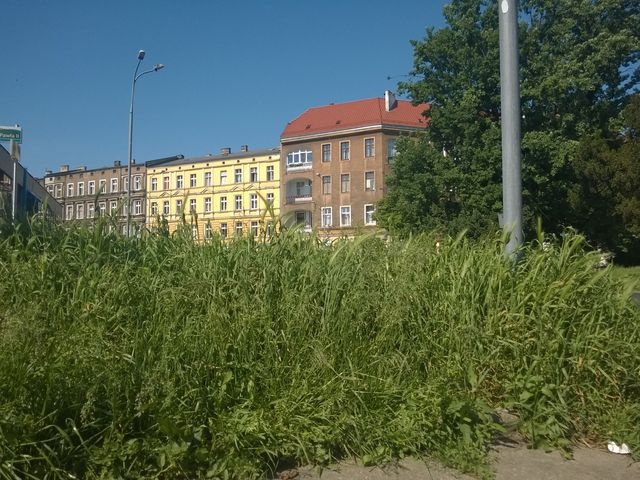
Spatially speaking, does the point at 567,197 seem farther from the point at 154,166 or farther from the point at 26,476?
the point at 154,166

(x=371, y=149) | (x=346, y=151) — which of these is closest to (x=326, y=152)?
(x=346, y=151)

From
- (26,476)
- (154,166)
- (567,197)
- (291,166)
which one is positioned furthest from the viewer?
(154,166)

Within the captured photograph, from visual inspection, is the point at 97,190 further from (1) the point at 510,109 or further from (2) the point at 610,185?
(2) the point at 610,185

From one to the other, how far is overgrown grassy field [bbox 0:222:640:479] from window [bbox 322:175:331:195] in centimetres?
6153

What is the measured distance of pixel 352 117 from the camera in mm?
66625

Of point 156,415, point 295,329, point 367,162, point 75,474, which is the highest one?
point 367,162

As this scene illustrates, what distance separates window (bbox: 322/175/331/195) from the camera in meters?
66.9

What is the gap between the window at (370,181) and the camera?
64.5m

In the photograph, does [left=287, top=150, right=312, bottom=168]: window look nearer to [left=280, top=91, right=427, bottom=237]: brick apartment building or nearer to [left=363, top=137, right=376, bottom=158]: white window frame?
[left=280, top=91, right=427, bottom=237]: brick apartment building

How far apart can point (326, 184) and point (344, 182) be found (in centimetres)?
206

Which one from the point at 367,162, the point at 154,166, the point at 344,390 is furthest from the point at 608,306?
the point at 154,166

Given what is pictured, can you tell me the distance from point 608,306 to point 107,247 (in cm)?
418

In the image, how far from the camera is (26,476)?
3.31 meters

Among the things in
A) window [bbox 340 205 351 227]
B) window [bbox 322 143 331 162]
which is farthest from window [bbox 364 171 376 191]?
window [bbox 322 143 331 162]
